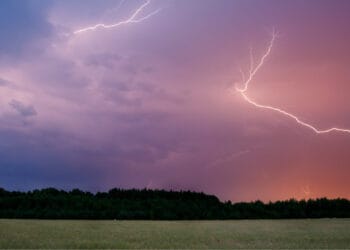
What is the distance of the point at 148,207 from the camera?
3744cm

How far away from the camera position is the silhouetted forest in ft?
113

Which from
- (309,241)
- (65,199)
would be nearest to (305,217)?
(65,199)

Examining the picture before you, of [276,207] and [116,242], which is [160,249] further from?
[276,207]

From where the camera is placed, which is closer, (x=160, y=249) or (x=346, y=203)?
(x=160, y=249)

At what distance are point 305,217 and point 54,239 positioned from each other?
23.2 metres

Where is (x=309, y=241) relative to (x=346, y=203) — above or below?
below

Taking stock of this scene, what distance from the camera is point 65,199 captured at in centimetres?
3769

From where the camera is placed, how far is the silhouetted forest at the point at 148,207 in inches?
1352

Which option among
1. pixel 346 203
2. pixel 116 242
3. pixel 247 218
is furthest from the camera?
pixel 346 203

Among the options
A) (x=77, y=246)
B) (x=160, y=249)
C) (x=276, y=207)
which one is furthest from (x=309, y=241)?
(x=276, y=207)

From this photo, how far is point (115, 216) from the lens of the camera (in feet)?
112

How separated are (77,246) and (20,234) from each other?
151 inches

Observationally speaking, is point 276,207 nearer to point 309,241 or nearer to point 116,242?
point 309,241

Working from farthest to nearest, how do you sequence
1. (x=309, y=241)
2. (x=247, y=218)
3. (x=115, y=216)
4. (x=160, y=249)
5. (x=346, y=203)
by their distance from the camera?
(x=346, y=203) → (x=247, y=218) → (x=115, y=216) → (x=309, y=241) → (x=160, y=249)
